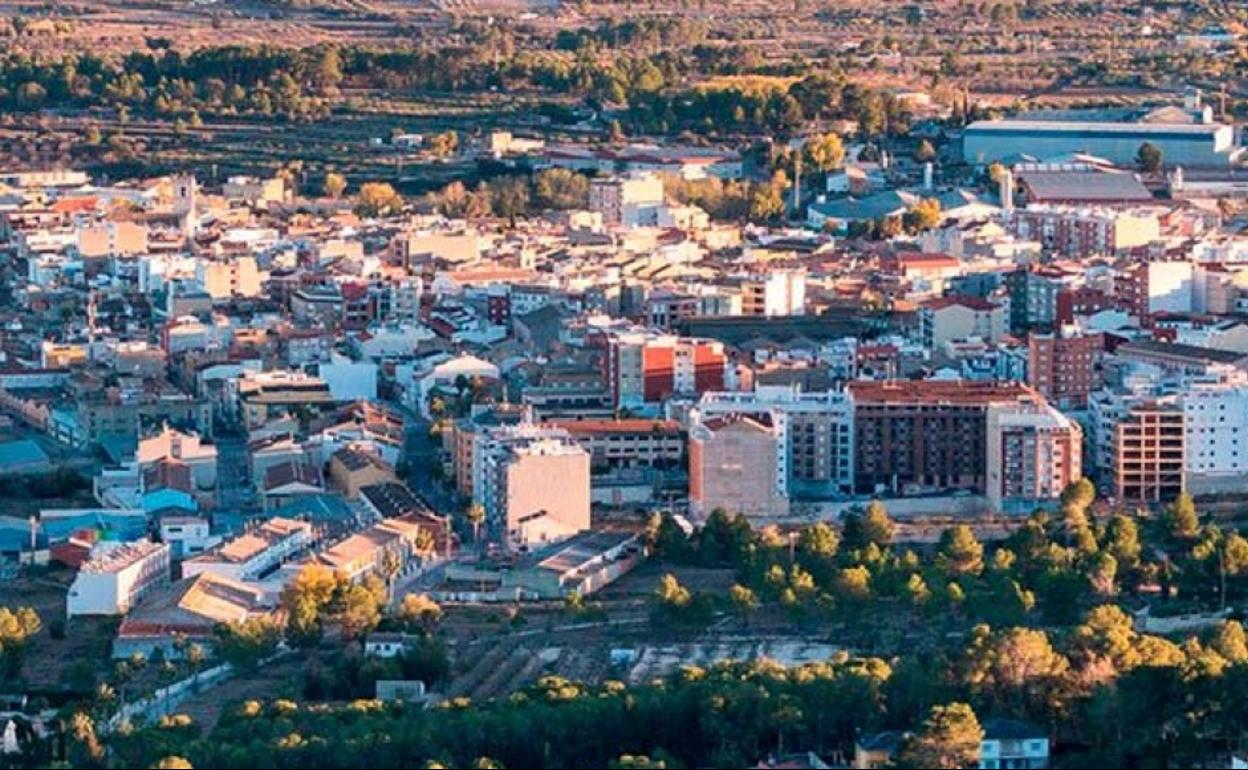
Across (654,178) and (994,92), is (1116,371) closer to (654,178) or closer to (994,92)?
(654,178)

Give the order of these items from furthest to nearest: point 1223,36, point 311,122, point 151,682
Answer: point 1223,36, point 311,122, point 151,682

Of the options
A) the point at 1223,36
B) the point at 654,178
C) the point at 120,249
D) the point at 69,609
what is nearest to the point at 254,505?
the point at 69,609

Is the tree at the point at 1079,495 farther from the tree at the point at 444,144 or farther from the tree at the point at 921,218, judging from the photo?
the tree at the point at 444,144

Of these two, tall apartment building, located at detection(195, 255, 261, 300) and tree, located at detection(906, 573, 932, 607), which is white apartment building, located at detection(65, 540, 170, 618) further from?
tall apartment building, located at detection(195, 255, 261, 300)

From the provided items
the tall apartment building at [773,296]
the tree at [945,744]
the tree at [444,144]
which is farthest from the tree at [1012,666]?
the tree at [444,144]

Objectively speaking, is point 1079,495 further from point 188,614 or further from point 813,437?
point 188,614
